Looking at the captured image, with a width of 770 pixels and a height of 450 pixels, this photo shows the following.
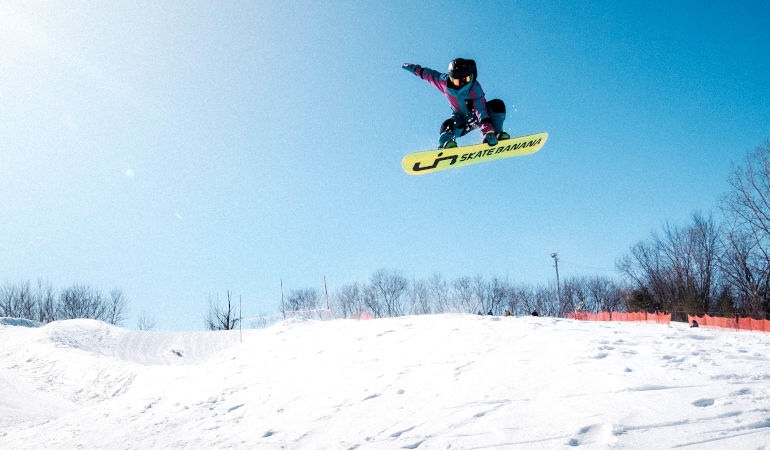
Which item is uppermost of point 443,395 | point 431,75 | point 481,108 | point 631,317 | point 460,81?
point 431,75

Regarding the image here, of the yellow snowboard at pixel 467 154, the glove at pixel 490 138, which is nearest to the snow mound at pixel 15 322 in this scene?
the yellow snowboard at pixel 467 154

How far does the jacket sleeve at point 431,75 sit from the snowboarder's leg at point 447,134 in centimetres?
83

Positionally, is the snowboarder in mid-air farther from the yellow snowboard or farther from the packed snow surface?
the packed snow surface

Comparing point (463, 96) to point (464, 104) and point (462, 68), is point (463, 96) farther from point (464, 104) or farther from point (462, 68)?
point (462, 68)

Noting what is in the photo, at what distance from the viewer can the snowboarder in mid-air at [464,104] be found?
27.3ft

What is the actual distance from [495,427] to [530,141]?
7.64 m

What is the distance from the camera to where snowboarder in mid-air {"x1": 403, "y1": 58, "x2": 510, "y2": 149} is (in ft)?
27.3

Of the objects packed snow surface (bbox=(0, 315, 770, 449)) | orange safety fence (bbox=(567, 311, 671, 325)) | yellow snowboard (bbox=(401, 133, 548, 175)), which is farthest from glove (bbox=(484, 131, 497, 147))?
orange safety fence (bbox=(567, 311, 671, 325))

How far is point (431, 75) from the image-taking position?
29.2ft

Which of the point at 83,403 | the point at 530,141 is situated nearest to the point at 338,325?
the point at 530,141

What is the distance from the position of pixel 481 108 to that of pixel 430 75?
1.37m

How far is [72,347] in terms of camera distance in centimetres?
2023

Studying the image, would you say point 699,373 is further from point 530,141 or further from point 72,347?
point 72,347

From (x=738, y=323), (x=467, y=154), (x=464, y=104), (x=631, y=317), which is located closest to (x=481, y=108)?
(x=464, y=104)
